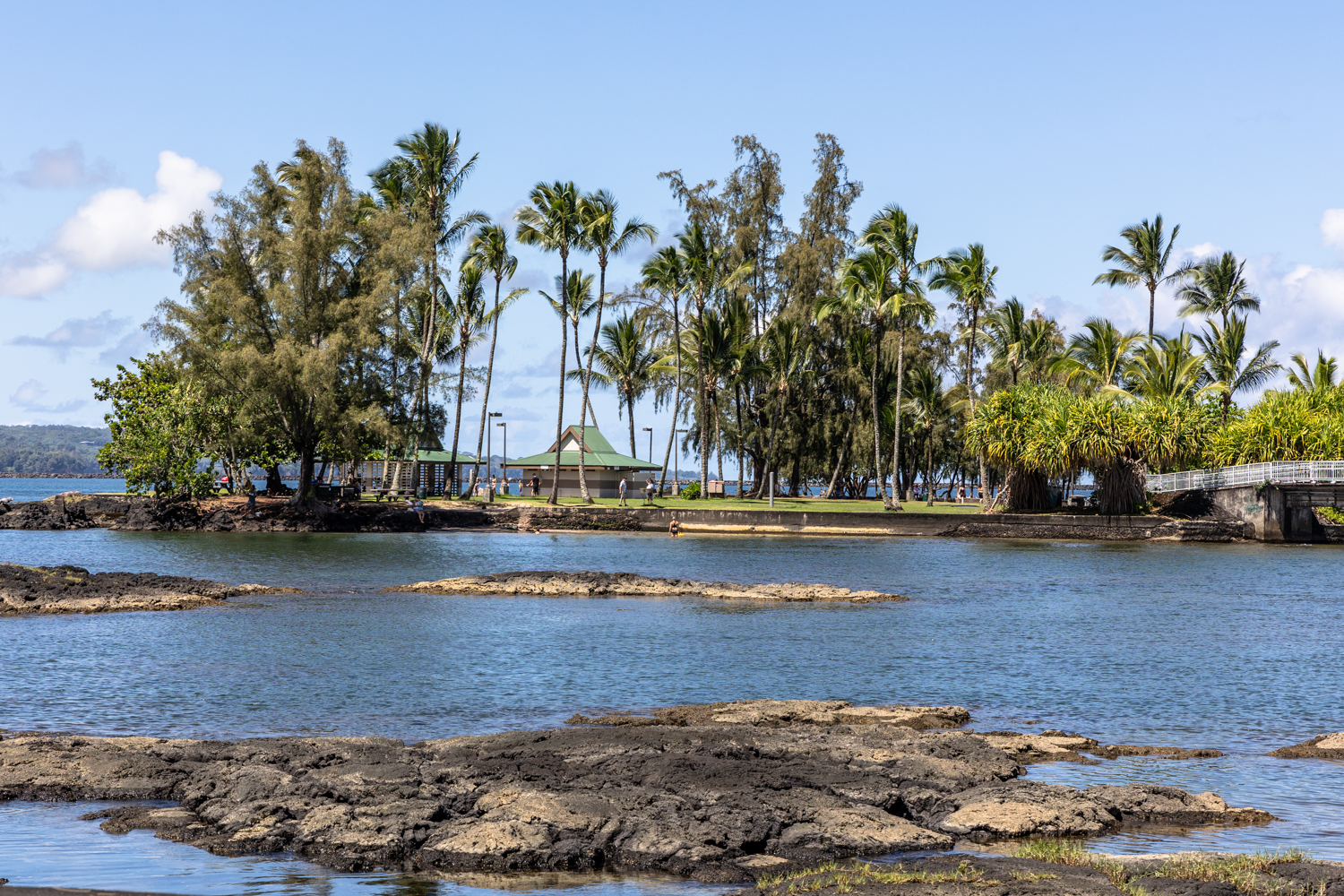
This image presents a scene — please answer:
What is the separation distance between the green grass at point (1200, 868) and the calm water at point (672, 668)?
0.96 metres

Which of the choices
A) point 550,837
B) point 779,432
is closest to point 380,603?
point 550,837

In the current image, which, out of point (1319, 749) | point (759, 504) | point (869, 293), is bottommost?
point (1319, 749)

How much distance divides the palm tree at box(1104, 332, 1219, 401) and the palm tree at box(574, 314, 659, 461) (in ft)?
98.5

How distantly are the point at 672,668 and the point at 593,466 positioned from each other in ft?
176

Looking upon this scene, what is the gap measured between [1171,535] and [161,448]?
4909 centimetres

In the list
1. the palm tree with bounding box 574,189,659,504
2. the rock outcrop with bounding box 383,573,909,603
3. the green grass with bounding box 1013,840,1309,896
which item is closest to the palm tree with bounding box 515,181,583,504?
the palm tree with bounding box 574,189,659,504

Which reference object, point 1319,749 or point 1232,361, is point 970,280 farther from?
point 1319,749

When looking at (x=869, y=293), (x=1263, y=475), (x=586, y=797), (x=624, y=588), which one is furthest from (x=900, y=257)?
(x=586, y=797)

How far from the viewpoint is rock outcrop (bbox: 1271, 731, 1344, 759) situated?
41.8 ft

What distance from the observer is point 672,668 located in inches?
735

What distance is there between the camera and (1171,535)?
180ft

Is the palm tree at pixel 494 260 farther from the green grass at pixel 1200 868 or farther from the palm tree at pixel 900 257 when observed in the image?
the green grass at pixel 1200 868

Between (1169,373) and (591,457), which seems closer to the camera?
(1169,373)

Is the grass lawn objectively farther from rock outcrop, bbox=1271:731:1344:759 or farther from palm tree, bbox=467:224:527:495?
rock outcrop, bbox=1271:731:1344:759
